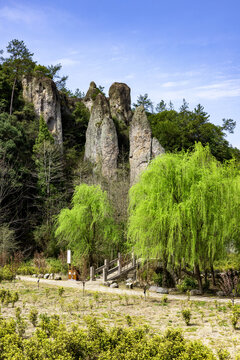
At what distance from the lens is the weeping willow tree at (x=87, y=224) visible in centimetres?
2116

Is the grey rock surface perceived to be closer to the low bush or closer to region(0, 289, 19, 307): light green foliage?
the low bush

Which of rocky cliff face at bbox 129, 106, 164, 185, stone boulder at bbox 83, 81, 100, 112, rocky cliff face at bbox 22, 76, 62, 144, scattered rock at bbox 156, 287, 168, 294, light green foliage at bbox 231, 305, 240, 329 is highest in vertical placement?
stone boulder at bbox 83, 81, 100, 112

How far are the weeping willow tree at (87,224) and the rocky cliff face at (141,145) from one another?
40.1 ft

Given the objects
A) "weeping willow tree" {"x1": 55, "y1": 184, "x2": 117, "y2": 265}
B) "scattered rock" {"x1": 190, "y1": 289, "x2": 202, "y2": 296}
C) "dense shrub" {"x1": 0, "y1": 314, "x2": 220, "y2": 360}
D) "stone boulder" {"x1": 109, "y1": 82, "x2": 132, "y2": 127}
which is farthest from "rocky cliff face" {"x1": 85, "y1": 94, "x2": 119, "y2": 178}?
"dense shrub" {"x1": 0, "y1": 314, "x2": 220, "y2": 360}

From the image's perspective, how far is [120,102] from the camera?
4506 centimetres

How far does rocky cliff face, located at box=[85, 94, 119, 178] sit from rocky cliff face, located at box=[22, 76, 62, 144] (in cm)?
357

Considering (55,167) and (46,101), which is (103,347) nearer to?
(55,167)

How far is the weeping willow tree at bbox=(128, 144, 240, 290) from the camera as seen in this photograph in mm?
13773

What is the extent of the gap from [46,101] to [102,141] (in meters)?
7.89

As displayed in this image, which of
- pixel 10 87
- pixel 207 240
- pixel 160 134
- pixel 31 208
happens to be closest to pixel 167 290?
pixel 207 240

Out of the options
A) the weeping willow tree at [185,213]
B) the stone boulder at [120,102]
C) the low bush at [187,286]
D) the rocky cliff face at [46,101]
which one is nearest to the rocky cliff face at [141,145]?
the rocky cliff face at [46,101]

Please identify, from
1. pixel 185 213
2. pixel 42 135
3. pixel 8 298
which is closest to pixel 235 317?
pixel 185 213

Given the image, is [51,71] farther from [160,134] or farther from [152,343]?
[152,343]

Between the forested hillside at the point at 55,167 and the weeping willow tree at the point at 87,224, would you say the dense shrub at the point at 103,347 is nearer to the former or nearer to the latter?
the forested hillside at the point at 55,167
